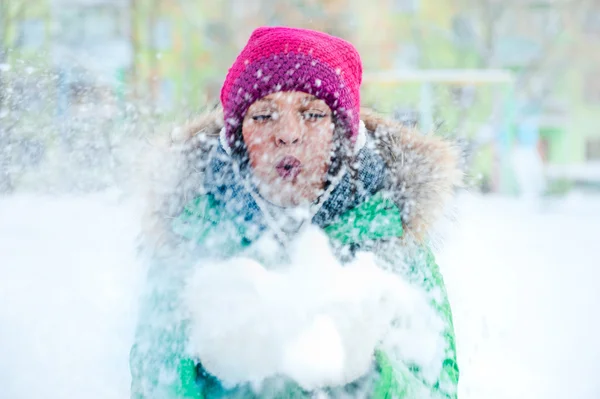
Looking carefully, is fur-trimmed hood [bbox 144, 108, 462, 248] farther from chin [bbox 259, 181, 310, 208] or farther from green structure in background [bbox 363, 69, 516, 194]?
green structure in background [bbox 363, 69, 516, 194]

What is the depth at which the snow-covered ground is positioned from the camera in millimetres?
2682

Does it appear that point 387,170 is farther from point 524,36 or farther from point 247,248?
point 524,36

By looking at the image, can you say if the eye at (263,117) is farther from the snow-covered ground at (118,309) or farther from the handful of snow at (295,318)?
the snow-covered ground at (118,309)

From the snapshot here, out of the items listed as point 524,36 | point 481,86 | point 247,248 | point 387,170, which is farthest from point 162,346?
point 524,36

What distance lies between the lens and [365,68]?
16734mm

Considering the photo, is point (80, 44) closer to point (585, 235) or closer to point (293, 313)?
point (585, 235)

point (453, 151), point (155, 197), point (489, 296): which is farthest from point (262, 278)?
point (489, 296)

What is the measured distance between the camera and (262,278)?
135 centimetres

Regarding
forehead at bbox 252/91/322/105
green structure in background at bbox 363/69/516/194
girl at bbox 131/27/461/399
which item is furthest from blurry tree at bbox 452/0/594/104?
forehead at bbox 252/91/322/105

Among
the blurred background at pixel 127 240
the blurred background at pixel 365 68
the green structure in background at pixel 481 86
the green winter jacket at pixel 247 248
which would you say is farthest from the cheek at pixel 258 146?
the green structure in background at pixel 481 86

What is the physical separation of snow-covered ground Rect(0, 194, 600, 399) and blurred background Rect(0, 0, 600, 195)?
1.27 ft

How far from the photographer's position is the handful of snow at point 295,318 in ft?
4.23

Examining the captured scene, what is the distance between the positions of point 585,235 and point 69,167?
6582 mm

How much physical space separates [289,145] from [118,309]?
1913 millimetres
